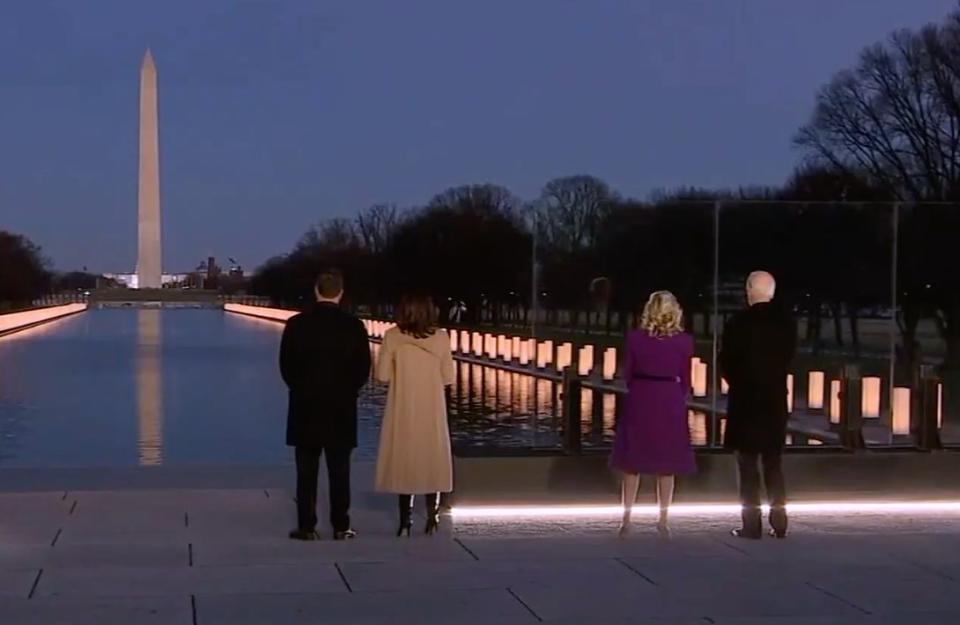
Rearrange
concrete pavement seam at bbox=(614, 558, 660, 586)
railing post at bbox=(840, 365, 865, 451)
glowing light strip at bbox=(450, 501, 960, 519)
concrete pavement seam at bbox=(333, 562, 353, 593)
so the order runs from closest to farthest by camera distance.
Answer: concrete pavement seam at bbox=(333, 562, 353, 593)
concrete pavement seam at bbox=(614, 558, 660, 586)
glowing light strip at bbox=(450, 501, 960, 519)
railing post at bbox=(840, 365, 865, 451)

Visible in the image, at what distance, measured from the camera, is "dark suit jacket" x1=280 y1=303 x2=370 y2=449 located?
28.0 ft

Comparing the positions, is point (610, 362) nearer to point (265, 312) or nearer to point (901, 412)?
point (901, 412)

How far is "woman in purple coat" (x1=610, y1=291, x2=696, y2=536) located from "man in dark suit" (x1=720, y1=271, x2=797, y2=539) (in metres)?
0.32

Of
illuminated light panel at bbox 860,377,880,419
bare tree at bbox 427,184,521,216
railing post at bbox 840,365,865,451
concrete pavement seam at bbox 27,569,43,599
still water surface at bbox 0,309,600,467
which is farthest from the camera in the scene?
bare tree at bbox 427,184,521,216

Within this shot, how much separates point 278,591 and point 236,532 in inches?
72.2

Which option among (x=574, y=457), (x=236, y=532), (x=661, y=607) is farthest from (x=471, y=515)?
(x=661, y=607)

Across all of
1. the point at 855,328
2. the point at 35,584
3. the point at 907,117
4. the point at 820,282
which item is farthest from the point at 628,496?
the point at 907,117

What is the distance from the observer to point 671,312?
28.3 ft

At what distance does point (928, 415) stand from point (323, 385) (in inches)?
197

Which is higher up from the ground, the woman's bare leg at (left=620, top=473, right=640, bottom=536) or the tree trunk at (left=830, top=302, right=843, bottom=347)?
the tree trunk at (left=830, top=302, right=843, bottom=347)

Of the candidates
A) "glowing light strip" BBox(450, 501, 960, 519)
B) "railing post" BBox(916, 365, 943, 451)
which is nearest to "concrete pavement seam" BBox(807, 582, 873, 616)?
"glowing light strip" BBox(450, 501, 960, 519)

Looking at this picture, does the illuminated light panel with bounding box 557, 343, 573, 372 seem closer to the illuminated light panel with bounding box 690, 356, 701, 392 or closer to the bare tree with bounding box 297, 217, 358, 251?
the illuminated light panel with bounding box 690, 356, 701, 392

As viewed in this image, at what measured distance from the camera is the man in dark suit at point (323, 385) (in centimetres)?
852

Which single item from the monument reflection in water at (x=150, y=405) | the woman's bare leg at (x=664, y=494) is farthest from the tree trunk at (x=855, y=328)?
the monument reflection in water at (x=150, y=405)
